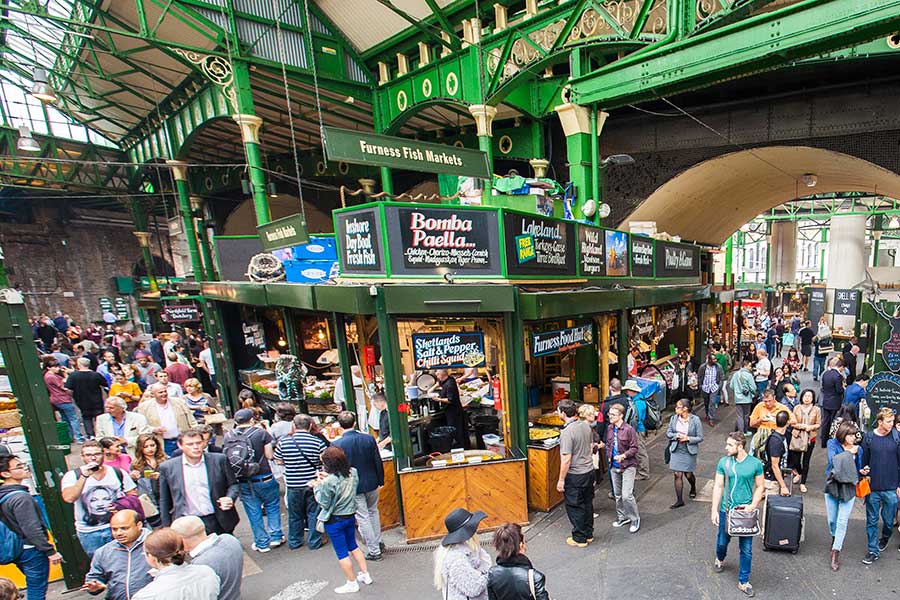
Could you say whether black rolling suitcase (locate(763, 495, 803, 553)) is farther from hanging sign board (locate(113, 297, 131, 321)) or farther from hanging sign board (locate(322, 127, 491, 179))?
hanging sign board (locate(113, 297, 131, 321))

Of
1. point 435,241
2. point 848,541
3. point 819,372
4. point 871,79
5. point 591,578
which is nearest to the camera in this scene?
point 591,578

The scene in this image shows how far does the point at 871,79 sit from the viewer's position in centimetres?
1010

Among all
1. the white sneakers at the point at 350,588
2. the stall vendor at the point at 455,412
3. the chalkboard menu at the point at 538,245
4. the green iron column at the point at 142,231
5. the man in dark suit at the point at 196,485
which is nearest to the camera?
the man in dark suit at the point at 196,485

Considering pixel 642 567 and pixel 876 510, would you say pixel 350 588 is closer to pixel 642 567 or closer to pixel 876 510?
pixel 642 567

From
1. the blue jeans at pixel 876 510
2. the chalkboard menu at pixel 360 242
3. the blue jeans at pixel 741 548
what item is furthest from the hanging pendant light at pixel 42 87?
the blue jeans at pixel 876 510

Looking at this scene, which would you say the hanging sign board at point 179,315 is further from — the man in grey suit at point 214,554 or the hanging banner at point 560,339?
the man in grey suit at point 214,554

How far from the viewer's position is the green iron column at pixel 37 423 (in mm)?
4375

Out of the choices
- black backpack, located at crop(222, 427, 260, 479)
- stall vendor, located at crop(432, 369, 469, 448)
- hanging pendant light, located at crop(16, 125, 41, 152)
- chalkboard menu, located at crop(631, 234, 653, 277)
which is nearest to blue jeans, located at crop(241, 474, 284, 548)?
black backpack, located at crop(222, 427, 260, 479)

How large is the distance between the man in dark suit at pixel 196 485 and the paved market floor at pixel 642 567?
3.53 ft

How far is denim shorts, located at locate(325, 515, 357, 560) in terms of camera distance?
14.2 feet

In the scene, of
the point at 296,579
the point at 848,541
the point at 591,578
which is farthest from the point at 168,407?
the point at 848,541

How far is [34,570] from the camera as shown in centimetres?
399

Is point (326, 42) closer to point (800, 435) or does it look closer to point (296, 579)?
point (296, 579)

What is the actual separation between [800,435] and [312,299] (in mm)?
7999
